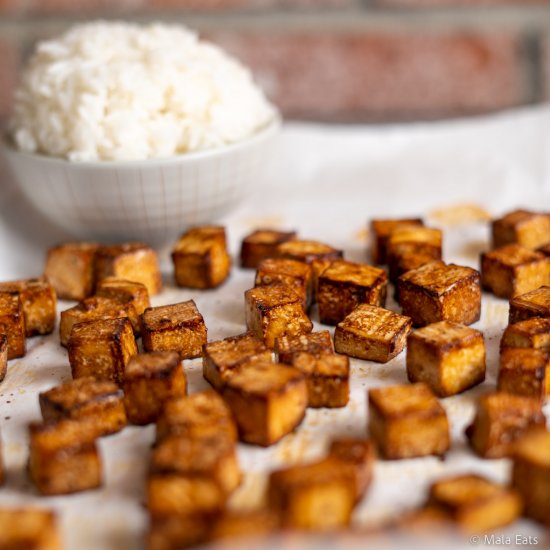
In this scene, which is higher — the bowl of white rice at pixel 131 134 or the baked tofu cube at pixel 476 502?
the bowl of white rice at pixel 131 134

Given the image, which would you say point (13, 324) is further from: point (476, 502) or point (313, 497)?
point (476, 502)

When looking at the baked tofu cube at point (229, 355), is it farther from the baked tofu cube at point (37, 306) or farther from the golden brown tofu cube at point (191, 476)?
the baked tofu cube at point (37, 306)

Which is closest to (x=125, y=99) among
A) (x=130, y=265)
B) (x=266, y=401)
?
(x=130, y=265)

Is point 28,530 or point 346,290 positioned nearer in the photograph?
point 28,530

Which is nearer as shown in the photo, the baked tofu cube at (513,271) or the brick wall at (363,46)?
the baked tofu cube at (513,271)

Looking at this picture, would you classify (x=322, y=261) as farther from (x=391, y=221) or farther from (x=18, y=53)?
(x=18, y=53)

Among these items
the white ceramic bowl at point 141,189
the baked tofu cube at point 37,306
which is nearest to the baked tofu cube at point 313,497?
the baked tofu cube at point 37,306

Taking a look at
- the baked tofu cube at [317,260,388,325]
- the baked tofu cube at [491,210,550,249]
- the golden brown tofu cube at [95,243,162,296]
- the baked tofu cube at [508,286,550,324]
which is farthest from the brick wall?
the baked tofu cube at [508,286,550,324]
